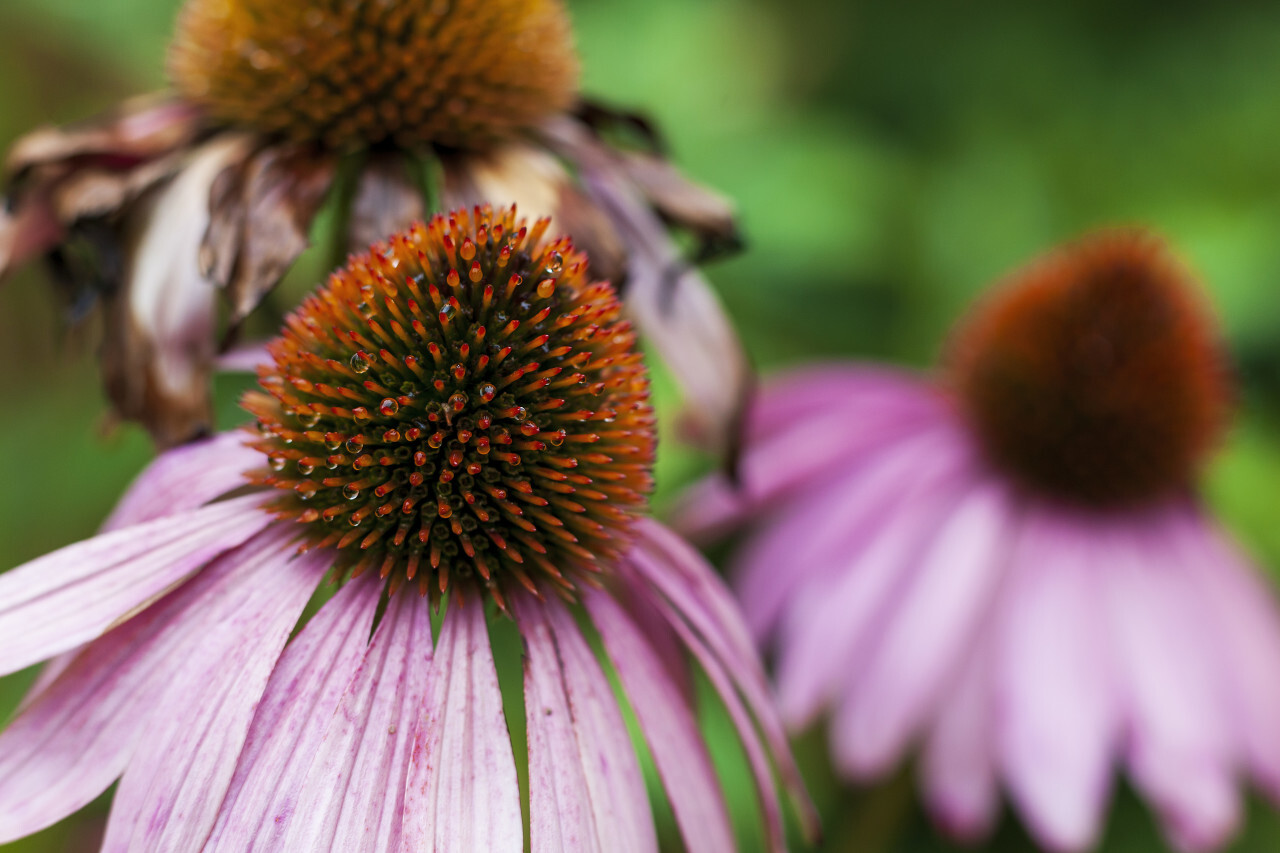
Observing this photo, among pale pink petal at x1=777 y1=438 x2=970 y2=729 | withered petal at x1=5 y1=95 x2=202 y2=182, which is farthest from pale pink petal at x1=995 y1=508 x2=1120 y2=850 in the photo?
withered petal at x1=5 y1=95 x2=202 y2=182

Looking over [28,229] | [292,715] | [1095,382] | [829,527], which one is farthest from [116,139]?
[1095,382]

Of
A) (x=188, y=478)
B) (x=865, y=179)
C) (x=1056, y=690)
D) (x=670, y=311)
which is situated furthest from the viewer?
(x=865, y=179)

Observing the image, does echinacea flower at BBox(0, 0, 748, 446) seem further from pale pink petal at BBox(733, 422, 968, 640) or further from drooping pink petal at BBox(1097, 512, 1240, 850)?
drooping pink petal at BBox(1097, 512, 1240, 850)

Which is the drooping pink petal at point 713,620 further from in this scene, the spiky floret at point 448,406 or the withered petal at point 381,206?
the withered petal at point 381,206

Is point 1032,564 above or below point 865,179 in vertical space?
below

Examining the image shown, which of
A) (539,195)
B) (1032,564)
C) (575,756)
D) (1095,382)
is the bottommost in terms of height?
(1032,564)

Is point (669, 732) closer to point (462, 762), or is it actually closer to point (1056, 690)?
point (462, 762)
